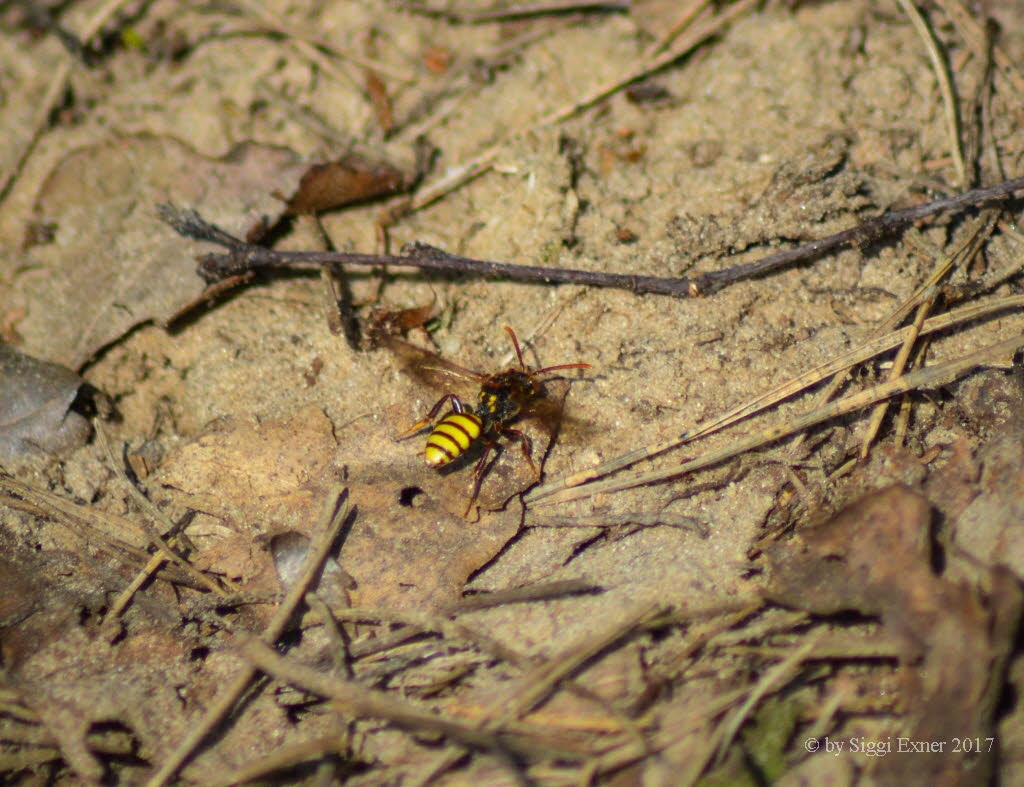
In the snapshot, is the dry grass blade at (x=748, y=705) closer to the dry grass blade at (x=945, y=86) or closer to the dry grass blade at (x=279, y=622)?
the dry grass blade at (x=279, y=622)

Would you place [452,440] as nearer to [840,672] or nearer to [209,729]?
[209,729]

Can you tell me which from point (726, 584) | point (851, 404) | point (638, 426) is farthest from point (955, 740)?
point (638, 426)

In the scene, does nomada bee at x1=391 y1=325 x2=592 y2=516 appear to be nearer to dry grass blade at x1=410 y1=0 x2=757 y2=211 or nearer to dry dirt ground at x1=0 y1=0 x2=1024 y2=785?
dry dirt ground at x1=0 y1=0 x2=1024 y2=785

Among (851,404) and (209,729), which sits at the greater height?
(851,404)

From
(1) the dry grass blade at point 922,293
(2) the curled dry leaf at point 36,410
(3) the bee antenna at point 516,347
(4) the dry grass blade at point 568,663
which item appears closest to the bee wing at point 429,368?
(3) the bee antenna at point 516,347

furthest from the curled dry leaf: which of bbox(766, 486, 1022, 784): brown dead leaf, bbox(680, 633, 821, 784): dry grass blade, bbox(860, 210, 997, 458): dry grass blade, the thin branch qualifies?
bbox(860, 210, 997, 458): dry grass blade

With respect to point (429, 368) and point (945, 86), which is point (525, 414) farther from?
point (945, 86)

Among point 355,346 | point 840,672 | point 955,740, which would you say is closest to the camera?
point 955,740
